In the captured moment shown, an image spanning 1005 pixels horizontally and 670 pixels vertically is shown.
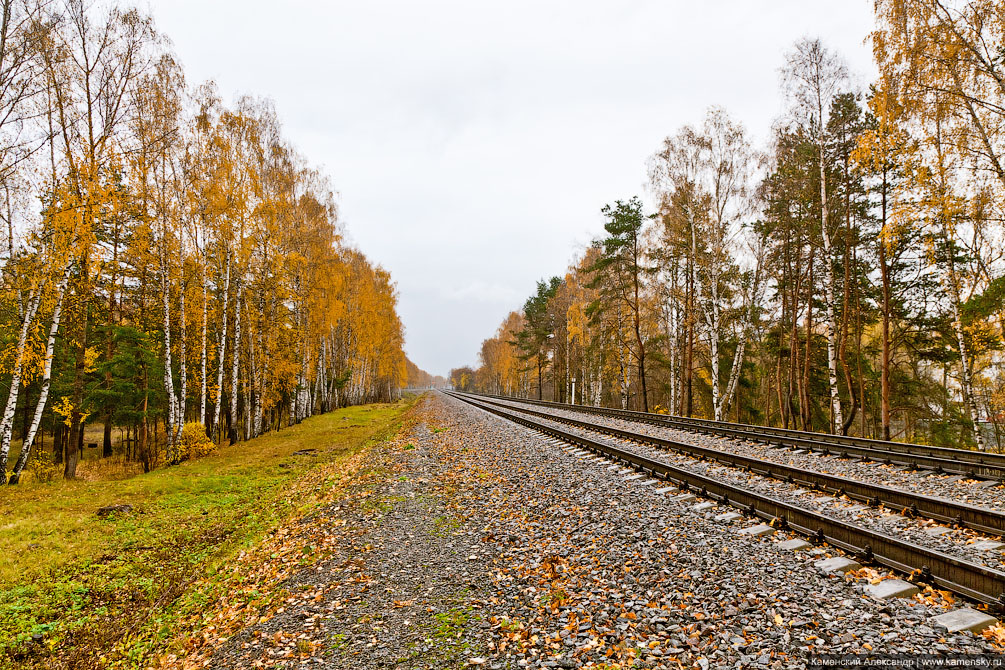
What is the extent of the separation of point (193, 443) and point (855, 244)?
2661 centimetres

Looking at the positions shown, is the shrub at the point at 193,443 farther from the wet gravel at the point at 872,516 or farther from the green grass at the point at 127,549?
the wet gravel at the point at 872,516

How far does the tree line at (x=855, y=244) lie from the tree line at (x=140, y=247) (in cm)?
1862

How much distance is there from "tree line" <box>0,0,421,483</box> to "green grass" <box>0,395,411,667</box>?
3.59 m

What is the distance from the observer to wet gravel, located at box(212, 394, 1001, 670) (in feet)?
11.5

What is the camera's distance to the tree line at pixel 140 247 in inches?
459

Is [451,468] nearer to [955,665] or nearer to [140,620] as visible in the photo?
[140,620]

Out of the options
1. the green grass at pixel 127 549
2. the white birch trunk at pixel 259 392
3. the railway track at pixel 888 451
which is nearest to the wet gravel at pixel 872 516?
the railway track at pixel 888 451

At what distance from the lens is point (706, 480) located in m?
7.21

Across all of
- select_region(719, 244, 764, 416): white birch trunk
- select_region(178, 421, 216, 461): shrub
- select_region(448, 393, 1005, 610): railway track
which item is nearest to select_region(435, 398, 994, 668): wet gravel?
select_region(448, 393, 1005, 610): railway track

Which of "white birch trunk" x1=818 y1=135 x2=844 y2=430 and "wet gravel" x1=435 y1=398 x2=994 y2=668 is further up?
"white birch trunk" x1=818 y1=135 x2=844 y2=430

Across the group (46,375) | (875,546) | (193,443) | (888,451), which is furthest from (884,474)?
(46,375)

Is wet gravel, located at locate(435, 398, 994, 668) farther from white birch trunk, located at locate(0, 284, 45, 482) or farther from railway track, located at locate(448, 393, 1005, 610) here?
white birch trunk, located at locate(0, 284, 45, 482)

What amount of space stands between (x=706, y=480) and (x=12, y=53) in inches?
713

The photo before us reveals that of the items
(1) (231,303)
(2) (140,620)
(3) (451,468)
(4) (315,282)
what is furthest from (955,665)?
(4) (315,282)
